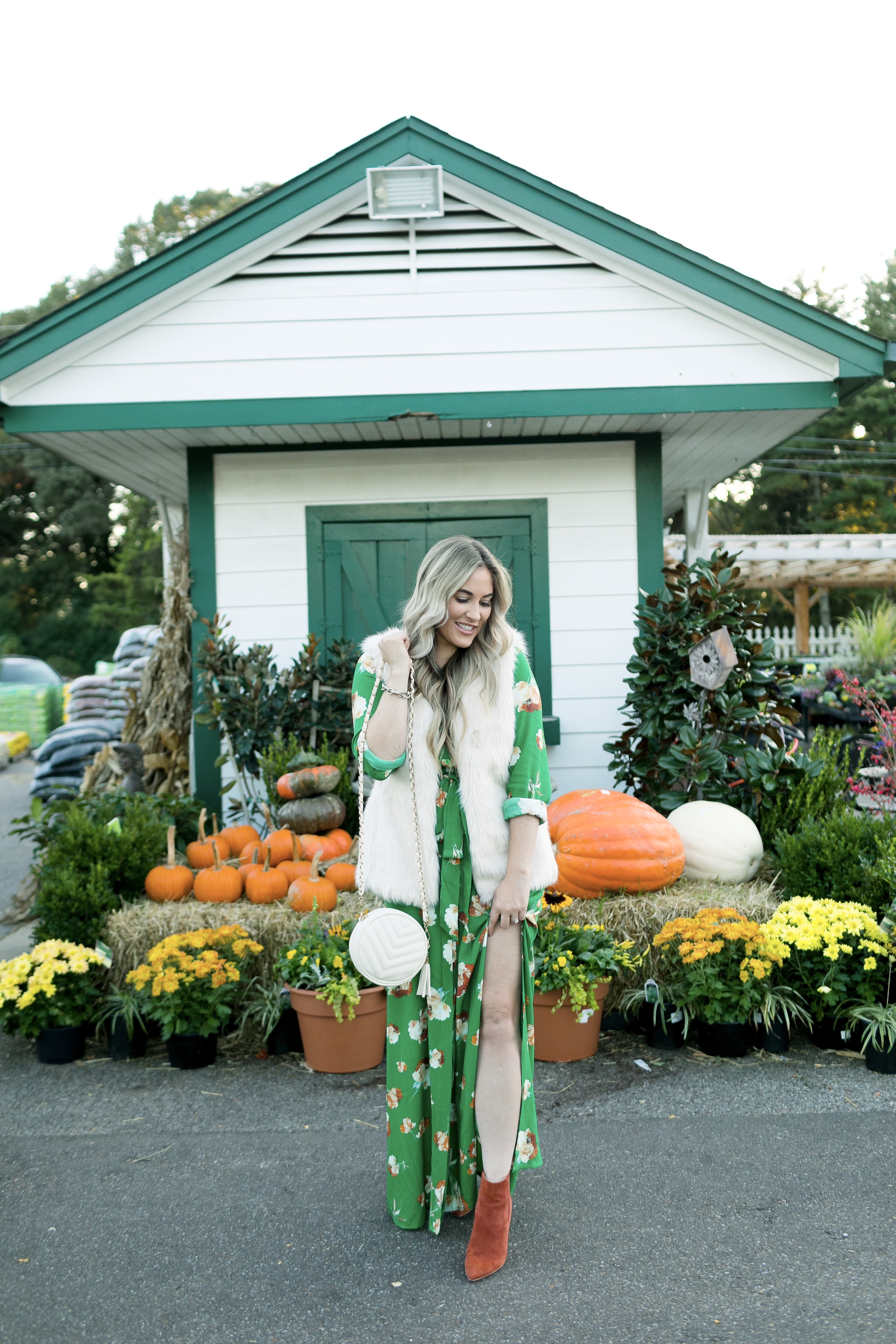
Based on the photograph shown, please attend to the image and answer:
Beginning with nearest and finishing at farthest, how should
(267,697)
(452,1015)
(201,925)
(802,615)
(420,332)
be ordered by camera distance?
(452,1015) < (201,925) < (420,332) < (267,697) < (802,615)

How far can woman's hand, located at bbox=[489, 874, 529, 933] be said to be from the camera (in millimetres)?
2367

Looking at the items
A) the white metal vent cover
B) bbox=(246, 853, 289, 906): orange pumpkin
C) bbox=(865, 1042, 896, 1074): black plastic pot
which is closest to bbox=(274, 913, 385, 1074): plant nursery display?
bbox=(246, 853, 289, 906): orange pumpkin

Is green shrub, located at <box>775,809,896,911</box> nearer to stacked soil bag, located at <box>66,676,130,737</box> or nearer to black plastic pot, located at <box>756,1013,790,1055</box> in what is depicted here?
black plastic pot, located at <box>756,1013,790,1055</box>

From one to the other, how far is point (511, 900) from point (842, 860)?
2253 mm

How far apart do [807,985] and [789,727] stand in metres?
2.15

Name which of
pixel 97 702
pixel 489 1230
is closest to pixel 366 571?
pixel 489 1230

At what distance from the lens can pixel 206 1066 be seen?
12.3 feet

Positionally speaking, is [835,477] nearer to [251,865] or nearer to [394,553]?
[394,553]

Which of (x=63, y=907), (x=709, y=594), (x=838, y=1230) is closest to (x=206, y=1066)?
(x=63, y=907)

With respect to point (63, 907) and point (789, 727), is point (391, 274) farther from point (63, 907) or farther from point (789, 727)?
point (63, 907)

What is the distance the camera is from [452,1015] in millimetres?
2471

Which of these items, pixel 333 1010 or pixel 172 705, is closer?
pixel 333 1010

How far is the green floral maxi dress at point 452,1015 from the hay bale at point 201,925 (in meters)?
1.49

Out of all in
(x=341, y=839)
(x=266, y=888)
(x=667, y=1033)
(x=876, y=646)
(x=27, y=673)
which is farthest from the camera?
(x=27, y=673)
